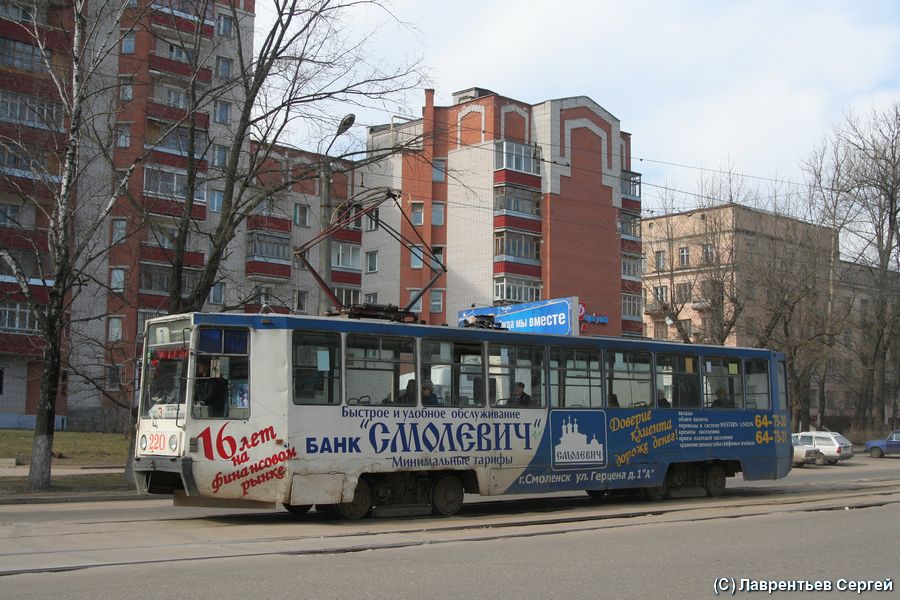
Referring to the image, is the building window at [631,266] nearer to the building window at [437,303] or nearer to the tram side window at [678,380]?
the building window at [437,303]

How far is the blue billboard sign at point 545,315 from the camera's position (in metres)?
33.0

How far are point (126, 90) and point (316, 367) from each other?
13.4 m

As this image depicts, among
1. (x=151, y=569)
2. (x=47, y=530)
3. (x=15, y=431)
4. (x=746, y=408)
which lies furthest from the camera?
(x=15, y=431)

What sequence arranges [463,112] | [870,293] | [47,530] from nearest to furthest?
[47,530]
[870,293]
[463,112]

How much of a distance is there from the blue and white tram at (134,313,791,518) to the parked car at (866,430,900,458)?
102 ft

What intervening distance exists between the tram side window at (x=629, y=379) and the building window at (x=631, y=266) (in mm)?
47616

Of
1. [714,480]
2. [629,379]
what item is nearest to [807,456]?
[714,480]

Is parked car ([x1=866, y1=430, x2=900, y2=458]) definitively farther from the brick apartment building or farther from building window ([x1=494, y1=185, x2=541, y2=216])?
building window ([x1=494, y1=185, x2=541, y2=216])

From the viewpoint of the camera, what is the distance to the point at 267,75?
21.4 meters

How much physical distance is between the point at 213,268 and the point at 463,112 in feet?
134

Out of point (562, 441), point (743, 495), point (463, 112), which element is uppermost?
Result: point (463, 112)

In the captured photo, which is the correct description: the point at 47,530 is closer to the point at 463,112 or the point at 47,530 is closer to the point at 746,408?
the point at 746,408

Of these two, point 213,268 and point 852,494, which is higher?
point 213,268

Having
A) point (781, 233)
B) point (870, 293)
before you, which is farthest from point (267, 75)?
point (870, 293)
